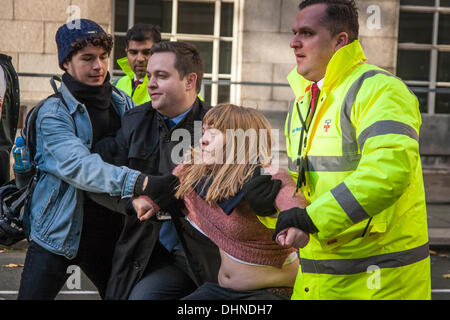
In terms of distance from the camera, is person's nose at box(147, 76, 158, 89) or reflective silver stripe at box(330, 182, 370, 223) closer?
reflective silver stripe at box(330, 182, 370, 223)

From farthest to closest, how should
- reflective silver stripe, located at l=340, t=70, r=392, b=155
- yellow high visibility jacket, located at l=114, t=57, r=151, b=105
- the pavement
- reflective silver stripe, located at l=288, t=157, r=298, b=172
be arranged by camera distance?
yellow high visibility jacket, located at l=114, t=57, r=151, b=105 → the pavement → reflective silver stripe, located at l=288, t=157, r=298, b=172 → reflective silver stripe, located at l=340, t=70, r=392, b=155

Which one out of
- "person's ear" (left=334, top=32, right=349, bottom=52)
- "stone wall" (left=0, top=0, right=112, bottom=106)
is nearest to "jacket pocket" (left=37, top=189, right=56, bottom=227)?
"person's ear" (left=334, top=32, right=349, bottom=52)

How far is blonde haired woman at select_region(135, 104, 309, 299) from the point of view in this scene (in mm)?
2982

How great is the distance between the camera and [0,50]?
10508 mm

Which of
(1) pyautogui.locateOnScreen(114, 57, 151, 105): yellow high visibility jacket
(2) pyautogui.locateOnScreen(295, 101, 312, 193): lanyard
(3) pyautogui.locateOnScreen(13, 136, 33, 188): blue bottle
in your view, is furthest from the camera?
(1) pyautogui.locateOnScreen(114, 57, 151, 105): yellow high visibility jacket

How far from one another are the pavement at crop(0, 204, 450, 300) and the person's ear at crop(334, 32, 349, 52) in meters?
1.87

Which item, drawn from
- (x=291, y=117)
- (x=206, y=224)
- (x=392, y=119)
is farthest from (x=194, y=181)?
(x=392, y=119)

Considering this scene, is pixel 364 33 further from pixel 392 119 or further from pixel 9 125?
pixel 392 119

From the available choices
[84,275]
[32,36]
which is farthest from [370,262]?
[32,36]

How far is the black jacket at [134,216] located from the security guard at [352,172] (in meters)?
0.59

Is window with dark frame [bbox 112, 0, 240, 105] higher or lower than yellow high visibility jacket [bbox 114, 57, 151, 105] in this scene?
higher

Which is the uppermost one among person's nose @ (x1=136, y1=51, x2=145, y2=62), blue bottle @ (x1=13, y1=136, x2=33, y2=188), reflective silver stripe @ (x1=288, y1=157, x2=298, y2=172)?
person's nose @ (x1=136, y1=51, x2=145, y2=62)

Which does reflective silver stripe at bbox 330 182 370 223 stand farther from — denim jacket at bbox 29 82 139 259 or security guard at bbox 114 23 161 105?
security guard at bbox 114 23 161 105

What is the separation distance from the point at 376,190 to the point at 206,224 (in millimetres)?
940
